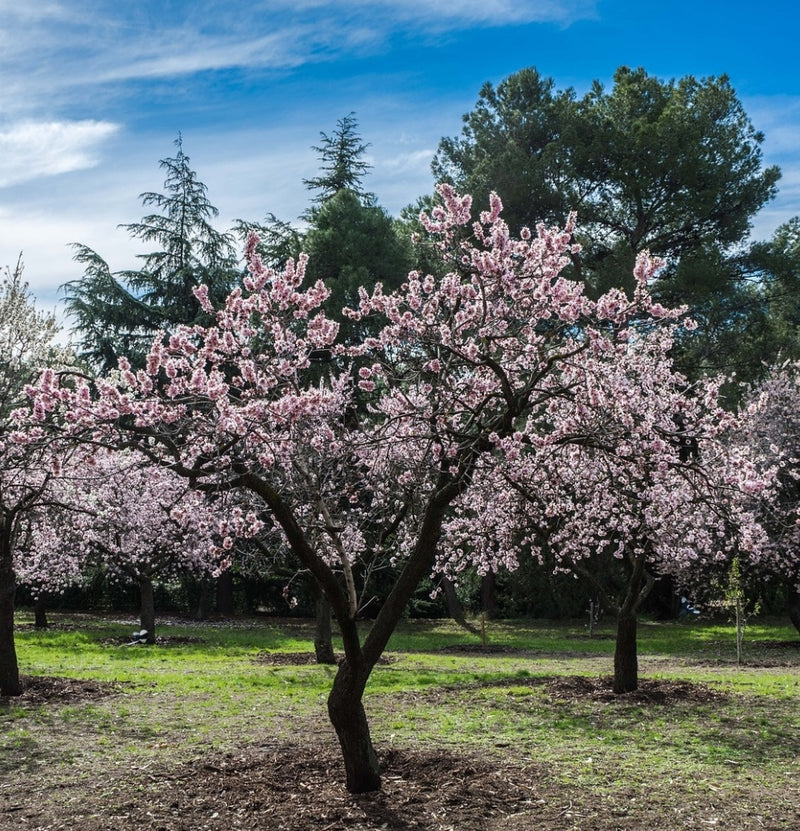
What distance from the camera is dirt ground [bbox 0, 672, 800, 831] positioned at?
20.5 feet

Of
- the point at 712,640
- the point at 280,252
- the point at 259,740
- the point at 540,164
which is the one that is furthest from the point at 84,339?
the point at 259,740

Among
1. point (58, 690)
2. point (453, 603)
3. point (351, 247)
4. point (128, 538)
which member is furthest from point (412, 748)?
point (351, 247)

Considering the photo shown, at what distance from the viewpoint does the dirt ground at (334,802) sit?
246 inches

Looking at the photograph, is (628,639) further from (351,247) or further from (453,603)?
(351,247)

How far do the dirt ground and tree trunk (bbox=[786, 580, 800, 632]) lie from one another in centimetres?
1495

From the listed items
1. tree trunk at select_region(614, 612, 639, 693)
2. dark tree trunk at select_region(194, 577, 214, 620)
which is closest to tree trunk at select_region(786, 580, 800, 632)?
tree trunk at select_region(614, 612, 639, 693)

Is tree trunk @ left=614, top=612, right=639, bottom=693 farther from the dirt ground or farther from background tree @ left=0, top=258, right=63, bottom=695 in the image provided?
background tree @ left=0, top=258, right=63, bottom=695

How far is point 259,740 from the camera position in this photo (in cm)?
874

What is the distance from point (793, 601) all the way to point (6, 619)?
58.7 ft

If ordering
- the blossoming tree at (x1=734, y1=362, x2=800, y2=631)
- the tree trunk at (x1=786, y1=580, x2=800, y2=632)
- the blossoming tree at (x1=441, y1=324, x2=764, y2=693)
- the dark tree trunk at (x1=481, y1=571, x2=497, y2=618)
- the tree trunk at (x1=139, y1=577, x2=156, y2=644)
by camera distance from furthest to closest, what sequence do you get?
the dark tree trunk at (x1=481, y1=571, x2=497, y2=618)
the tree trunk at (x1=786, y1=580, x2=800, y2=632)
the tree trunk at (x1=139, y1=577, x2=156, y2=644)
the blossoming tree at (x1=734, y1=362, x2=800, y2=631)
the blossoming tree at (x1=441, y1=324, x2=764, y2=693)

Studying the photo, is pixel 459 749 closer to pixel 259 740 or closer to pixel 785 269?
pixel 259 740

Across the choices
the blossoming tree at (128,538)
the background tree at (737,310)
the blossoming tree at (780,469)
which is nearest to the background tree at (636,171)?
the background tree at (737,310)

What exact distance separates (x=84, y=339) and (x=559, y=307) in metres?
27.9

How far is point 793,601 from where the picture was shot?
20844 millimetres
